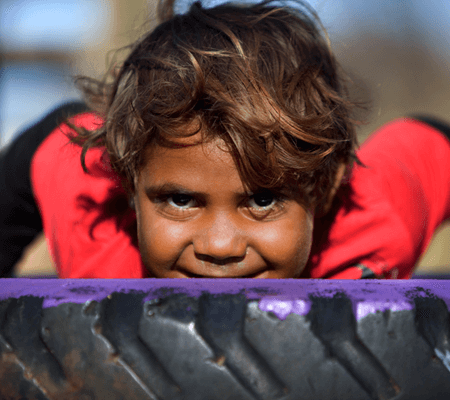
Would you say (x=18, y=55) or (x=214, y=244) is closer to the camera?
(x=214, y=244)

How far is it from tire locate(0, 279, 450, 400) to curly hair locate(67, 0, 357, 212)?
0.31 m

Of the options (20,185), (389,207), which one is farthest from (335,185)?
(20,185)

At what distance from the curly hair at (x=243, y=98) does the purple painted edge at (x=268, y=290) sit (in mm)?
275

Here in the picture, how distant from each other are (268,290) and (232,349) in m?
0.05

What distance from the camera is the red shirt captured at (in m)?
0.84

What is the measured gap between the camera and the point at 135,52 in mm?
784

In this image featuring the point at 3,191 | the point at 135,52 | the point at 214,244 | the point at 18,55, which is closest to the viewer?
the point at 214,244

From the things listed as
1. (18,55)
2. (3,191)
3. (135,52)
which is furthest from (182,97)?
(18,55)

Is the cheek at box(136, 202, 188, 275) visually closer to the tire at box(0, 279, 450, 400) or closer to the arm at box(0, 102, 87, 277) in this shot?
the tire at box(0, 279, 450, 400)

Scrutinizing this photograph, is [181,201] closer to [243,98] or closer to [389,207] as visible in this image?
[243,98]

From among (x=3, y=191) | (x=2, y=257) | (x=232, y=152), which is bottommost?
(x=2, y=257)

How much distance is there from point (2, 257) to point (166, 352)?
100cm

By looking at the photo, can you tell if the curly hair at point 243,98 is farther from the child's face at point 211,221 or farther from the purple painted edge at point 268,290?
the purple painted edge at point 268,290

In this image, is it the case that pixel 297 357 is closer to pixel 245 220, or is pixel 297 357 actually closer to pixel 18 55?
pixel 245 220
